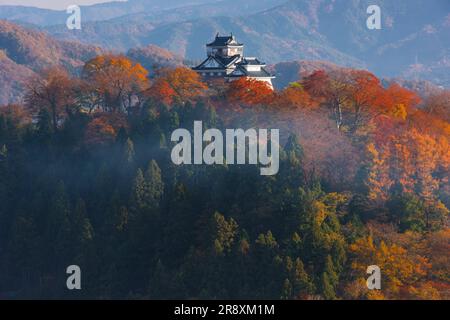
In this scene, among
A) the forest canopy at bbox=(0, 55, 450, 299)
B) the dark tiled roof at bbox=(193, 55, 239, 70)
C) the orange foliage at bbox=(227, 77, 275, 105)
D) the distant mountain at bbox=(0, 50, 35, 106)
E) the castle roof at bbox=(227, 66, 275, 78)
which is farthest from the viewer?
the distant mountain at bbox=(0, 50, 35, 106)

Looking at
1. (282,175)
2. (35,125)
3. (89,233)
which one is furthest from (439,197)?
(35,125)

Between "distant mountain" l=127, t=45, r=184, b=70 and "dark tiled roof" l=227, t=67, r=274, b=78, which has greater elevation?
"distant mountain" l=127, t=45, r=184, b=70

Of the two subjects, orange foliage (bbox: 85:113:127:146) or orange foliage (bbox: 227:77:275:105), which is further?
orange foliage (bbox: 85:113:127:146)

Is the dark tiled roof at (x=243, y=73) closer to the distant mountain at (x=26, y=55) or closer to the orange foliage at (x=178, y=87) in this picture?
the orange foliage at (x=178, y=87)

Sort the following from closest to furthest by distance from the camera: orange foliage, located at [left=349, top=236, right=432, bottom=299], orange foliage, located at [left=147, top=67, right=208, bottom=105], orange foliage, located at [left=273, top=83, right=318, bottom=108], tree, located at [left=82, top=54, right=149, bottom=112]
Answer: orange foliage, located at [left=349, top=236, right=432, bottom=299] → orange foliage, located at [left=273, top=83, right=318, bottom=108] → orange foliage, located at [left=147, top=67, right=208, bottom=105] → tree, located at [left=82, top=54, right=149, bottom=112]

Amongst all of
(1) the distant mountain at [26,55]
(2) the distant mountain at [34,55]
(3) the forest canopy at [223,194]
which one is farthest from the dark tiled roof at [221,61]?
(2) the distant mountain at [34,55]

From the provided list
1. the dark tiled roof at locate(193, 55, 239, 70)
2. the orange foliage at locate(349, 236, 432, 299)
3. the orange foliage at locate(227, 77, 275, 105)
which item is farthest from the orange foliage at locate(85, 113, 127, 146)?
the orange foliage at locate(349, 236, 432, 299)

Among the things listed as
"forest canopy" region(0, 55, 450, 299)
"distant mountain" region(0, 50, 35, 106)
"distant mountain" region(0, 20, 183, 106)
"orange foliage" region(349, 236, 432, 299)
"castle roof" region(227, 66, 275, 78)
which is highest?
"distant mountain" region(0, 20, 183, 106)

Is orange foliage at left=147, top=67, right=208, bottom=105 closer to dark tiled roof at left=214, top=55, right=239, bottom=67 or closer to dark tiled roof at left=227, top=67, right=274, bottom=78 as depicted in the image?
dark tiled roof at left=227, top=67, right=274, bottom=78
